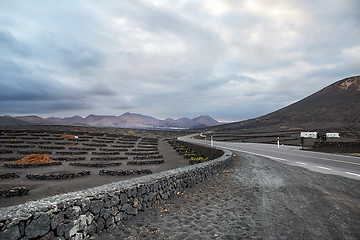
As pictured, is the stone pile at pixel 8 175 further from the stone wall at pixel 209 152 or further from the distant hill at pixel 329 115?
the distant hill at pixel 329 115

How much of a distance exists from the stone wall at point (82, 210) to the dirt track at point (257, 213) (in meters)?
0.30

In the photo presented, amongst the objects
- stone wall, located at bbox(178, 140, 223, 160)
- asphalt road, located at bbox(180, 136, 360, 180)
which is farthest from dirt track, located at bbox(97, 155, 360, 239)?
stone wall, located at bbox(178, 140, 223, 160)

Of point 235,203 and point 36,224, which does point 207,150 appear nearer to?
point 235,203

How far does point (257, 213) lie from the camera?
538 cm

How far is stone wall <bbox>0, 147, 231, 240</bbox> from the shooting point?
3114 mm

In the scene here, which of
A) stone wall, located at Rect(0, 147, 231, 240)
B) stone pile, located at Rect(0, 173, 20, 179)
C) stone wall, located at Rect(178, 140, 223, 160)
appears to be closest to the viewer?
stone wall, located at Rect(0, 147, 231, 240)

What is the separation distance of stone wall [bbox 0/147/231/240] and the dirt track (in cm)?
30

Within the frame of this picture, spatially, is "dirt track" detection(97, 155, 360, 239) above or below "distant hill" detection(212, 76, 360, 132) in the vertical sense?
below

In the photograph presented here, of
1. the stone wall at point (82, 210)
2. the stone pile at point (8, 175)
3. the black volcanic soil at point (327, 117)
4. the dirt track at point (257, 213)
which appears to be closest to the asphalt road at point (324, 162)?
the dirt track at point (257, 213)

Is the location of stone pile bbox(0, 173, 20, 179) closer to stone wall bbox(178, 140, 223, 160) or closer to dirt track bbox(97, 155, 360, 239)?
dirt track bbox(97, 155, 360, 239)

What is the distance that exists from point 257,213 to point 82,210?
4.52 meters

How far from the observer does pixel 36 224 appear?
128 inches

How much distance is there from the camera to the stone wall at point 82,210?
123 inches

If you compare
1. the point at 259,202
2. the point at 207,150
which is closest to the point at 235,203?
the point at 259,202
